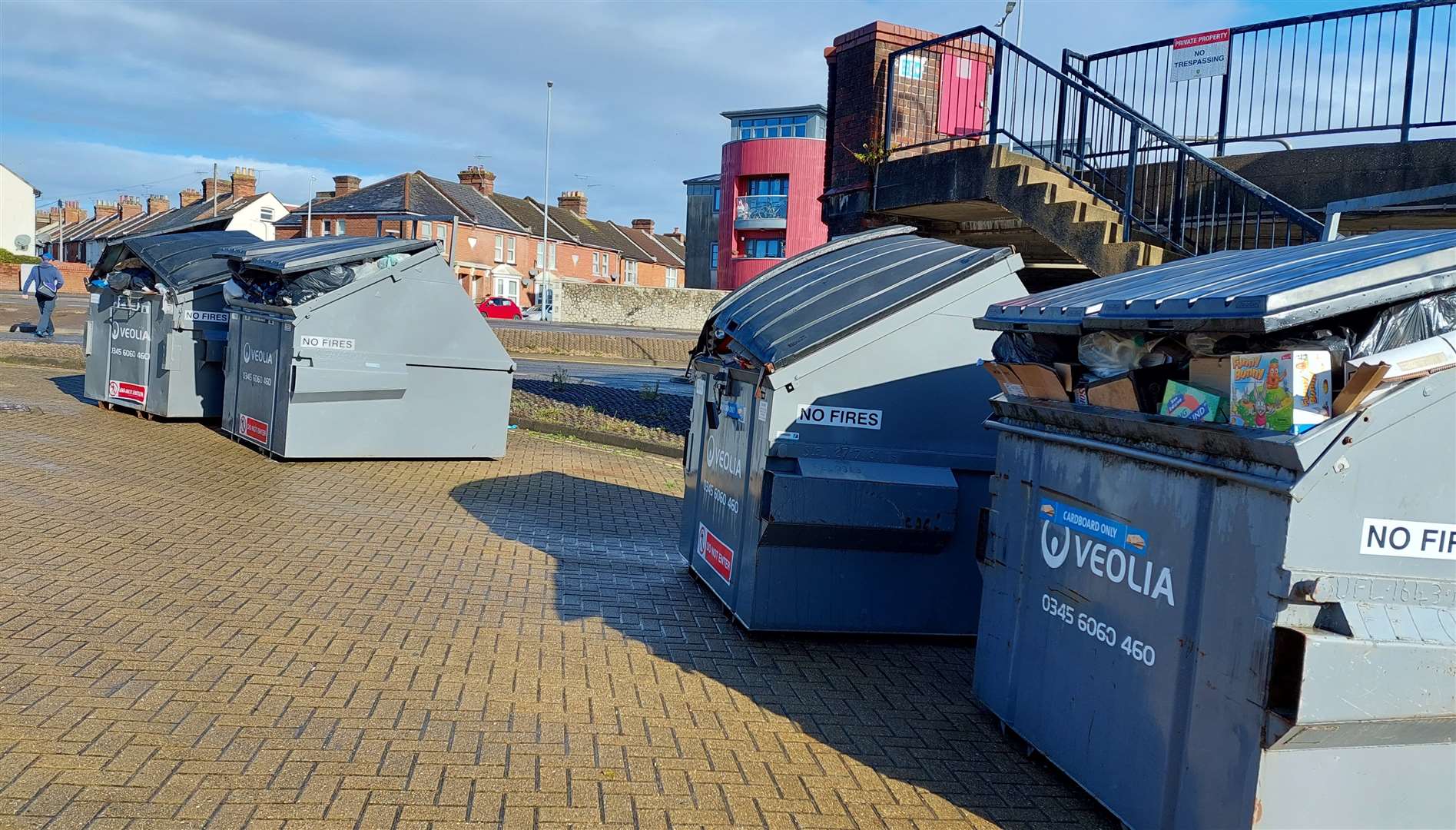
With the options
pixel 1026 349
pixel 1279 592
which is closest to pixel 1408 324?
pixel 1279 592

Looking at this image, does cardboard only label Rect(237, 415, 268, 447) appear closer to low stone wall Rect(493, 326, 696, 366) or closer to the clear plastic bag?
the clear plastic bag

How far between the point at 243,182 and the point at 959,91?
70.4 metres

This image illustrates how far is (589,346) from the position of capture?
2762 centimetres

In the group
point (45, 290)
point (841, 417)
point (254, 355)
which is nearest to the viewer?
point (841, 417)

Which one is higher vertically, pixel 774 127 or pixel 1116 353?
pixel 774 127

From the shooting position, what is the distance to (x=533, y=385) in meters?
16.7

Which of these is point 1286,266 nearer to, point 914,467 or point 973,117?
point 914,467

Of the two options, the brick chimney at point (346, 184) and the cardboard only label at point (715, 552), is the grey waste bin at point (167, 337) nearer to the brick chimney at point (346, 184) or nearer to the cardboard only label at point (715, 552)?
the cardboard only label at point (715, 552)

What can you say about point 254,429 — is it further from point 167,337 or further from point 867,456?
point 867,456

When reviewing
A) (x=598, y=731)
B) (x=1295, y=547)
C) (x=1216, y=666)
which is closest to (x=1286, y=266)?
(x=1295, y=547)

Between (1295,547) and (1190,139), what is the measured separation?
864 cm

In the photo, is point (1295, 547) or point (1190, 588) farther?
point (1190, 588)

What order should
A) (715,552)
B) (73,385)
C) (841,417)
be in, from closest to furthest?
(841,417), (715,552), (73,385)

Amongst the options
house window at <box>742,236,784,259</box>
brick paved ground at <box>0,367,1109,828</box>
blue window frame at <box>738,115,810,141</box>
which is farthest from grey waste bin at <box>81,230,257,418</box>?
blue window frame at <box>738,115,810,141</box>
